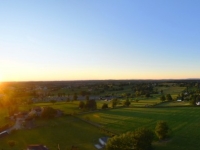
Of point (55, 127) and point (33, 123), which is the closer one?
point (55, 127)

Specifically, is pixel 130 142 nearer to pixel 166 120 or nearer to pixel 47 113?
pixel 166 120

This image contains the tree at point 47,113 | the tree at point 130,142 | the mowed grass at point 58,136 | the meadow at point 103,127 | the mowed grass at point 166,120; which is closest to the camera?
the tree at point 130,142

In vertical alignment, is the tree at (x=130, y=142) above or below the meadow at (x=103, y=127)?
above

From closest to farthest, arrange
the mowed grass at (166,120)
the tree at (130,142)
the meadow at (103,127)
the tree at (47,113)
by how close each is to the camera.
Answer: the tree at (130,142), the mowed grass at (166,120), the meadow at (103,127), the tree at (47,113)

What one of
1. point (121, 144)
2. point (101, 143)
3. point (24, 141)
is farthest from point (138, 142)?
point (24, 141)

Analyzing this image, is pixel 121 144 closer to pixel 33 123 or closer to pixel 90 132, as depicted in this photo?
pixel 90 132

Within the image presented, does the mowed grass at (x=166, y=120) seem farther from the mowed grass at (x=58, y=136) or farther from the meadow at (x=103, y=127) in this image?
the mowed grass at (x=58, y=136)

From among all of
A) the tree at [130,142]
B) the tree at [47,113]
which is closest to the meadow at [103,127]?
the tree at [47,113]

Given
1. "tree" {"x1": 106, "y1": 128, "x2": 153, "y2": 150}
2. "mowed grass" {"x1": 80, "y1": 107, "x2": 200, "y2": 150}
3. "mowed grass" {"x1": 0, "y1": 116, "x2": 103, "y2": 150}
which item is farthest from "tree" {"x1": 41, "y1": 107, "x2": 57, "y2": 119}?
"tree" {"x1": 106, "y1": 128, "x2": 153, "y2": 150}

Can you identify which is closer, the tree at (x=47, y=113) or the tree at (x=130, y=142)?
the tree at (x=130, y=142)
